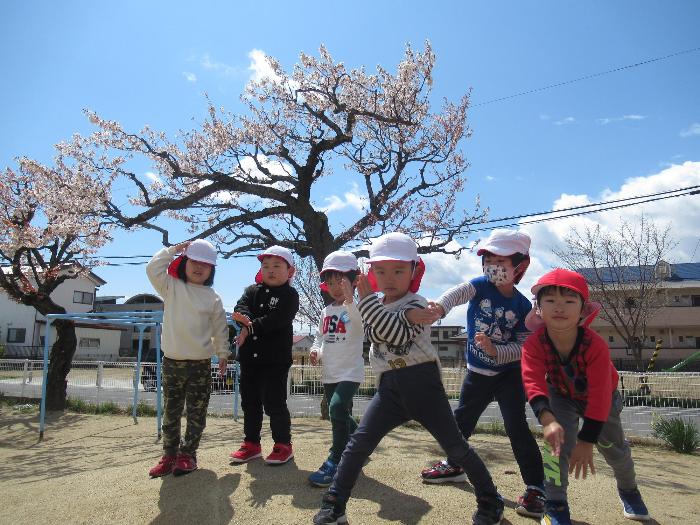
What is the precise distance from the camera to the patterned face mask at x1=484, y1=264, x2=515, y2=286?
9.21 ft

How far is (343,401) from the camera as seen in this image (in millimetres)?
3115

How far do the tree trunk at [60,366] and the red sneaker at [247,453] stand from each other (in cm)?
662

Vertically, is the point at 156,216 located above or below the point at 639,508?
above

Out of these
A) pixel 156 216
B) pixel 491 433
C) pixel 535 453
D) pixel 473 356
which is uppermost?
pixel 156 216

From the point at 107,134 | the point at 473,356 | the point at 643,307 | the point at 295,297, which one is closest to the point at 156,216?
the point at 107,134

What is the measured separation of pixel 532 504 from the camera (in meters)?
2.47

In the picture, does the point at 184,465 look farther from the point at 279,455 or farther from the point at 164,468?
the point at 279,455

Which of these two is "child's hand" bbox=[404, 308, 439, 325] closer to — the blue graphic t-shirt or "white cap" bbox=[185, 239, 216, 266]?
the blue graphic t-shirt

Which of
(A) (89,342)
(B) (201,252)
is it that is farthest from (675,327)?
(A) (89,342)

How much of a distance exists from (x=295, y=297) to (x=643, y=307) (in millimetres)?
16455

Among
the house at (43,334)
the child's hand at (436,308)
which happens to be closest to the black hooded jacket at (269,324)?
the child's hand at (436,308)

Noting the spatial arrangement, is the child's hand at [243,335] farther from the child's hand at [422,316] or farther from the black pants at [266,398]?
the child's hand at [422,316]

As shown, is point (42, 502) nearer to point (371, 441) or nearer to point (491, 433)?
point (371, 441)

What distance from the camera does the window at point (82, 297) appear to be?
37625 mm
